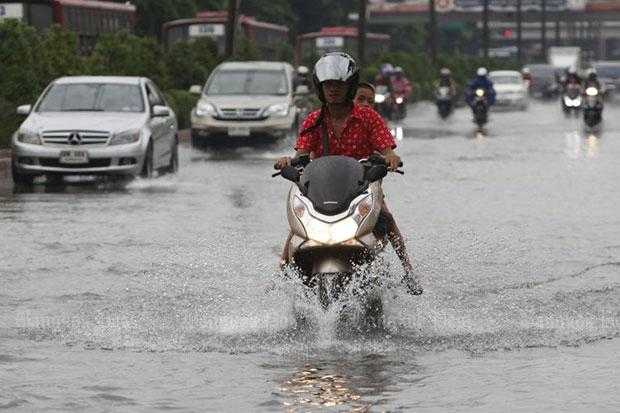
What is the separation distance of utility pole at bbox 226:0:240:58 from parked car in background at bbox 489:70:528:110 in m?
13.3

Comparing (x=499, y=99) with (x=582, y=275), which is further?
(x=499, y=99)

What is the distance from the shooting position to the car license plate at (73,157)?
24.3 meters

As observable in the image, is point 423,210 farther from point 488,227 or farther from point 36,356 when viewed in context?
point 36,356

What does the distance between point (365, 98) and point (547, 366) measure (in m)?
6.85

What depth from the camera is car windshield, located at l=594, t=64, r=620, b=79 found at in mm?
80938

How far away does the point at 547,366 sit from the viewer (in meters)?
9.74

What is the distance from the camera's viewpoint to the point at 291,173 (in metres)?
10.9

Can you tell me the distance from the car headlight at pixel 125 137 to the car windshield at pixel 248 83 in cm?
1139

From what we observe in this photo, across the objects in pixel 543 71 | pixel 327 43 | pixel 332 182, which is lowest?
pixel 543 71

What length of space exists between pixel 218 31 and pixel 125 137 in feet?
136

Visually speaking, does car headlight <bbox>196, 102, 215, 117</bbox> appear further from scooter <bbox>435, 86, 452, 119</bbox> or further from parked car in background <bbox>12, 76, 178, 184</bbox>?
scooter <bbox>435, 86, 452, 119</bbox>

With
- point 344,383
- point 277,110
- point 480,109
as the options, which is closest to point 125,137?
point 277,110

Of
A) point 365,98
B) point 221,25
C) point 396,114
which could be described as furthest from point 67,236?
point 221,25

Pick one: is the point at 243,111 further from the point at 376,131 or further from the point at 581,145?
the point at 376,131
